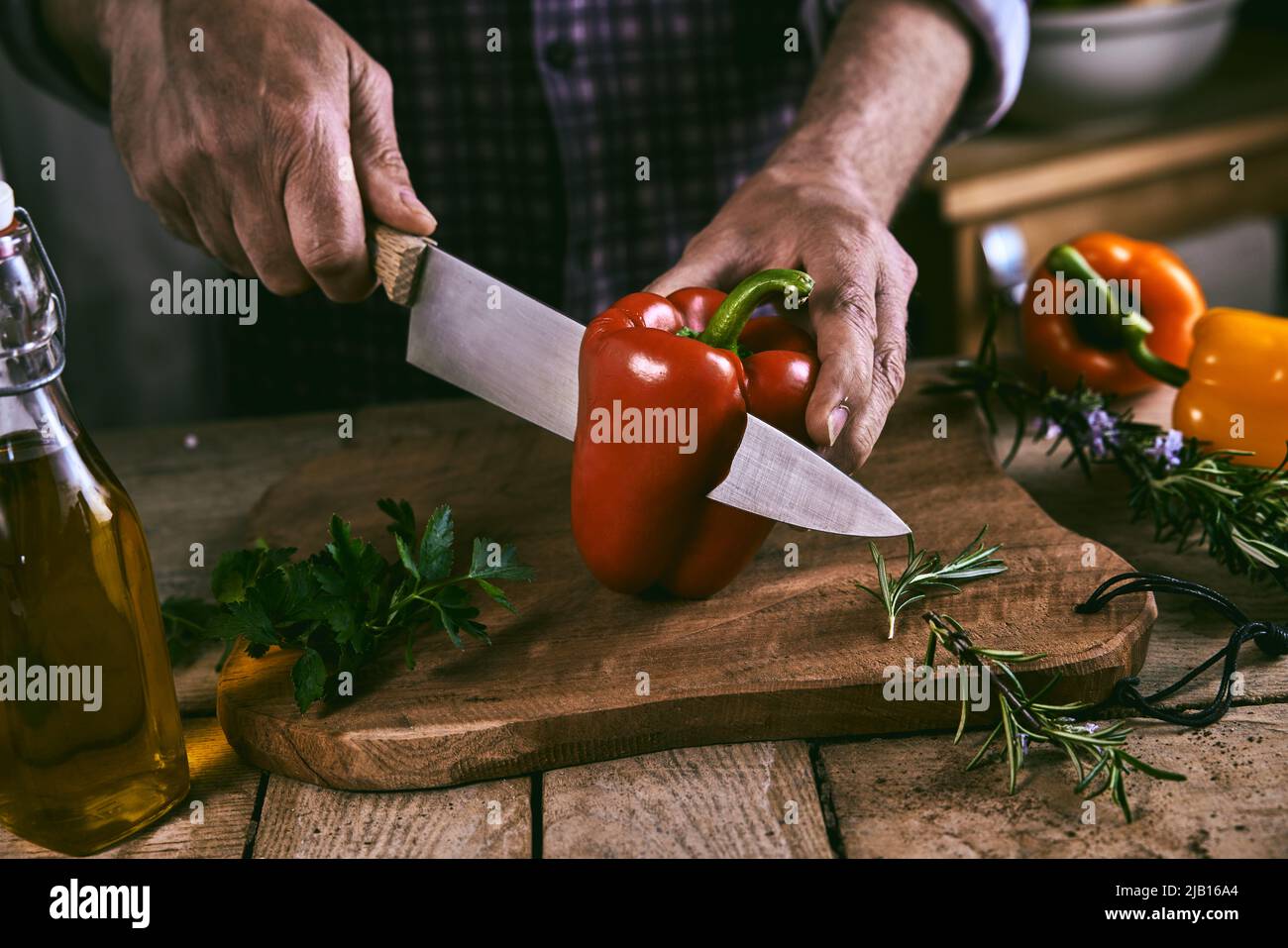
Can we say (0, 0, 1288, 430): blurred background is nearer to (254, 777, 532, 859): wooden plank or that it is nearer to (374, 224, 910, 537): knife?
(374, 224, 910, 537): knife

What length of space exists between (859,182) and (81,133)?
1446mm

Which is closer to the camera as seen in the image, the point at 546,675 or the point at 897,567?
the point at 546,675

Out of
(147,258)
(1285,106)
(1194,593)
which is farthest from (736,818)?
(1285,106)

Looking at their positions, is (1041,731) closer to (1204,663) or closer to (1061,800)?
(1061,800)

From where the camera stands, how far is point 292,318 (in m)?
1.74

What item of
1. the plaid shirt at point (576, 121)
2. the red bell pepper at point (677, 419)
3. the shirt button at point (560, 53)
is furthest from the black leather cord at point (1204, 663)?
the shirt button at point (560, 53)

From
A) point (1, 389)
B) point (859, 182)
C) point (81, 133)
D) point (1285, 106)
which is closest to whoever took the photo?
point (1, 389)

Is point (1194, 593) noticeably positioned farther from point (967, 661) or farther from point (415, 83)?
point (415, 83)

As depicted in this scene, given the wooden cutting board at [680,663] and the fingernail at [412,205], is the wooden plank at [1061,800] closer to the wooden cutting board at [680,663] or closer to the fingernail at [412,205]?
the wooden cutting board at [680,663]

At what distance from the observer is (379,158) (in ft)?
3.83

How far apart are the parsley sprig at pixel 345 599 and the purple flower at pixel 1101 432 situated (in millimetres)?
656

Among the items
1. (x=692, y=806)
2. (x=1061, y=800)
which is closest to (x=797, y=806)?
(x=692, y=806)

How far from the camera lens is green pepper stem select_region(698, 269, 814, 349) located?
101 centimetres

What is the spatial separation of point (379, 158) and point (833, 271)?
445 mm
